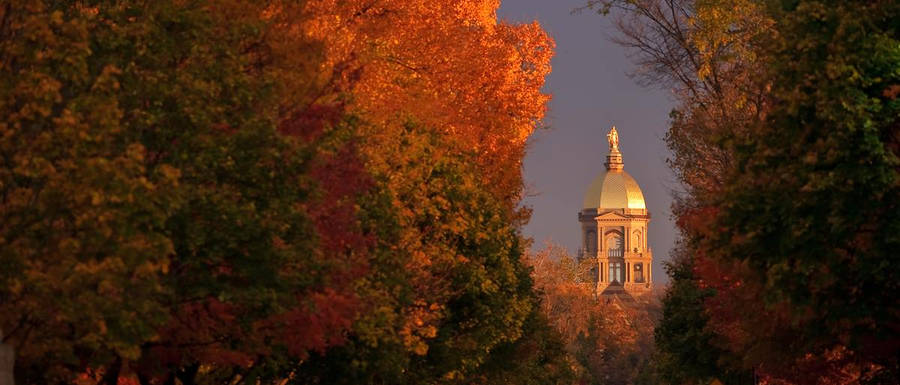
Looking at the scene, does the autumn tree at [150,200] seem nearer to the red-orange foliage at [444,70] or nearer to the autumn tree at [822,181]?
the red-orange foliage at [444,70]

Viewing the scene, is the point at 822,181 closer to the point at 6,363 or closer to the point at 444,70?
the point at 6,363

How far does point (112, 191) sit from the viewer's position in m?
25.1

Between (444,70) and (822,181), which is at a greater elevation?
(444,70)

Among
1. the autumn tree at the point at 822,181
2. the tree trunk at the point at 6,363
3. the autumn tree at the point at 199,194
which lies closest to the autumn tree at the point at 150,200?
the autumn tree at the point at 199,194

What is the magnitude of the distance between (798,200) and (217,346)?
10.1 m

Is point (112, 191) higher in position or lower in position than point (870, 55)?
lower

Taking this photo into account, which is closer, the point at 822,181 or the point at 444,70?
the point at 822,181

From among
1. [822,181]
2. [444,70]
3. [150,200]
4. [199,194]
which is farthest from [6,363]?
[444,70]

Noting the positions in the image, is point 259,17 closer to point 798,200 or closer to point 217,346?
point 217,346

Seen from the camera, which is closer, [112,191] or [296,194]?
[112,191]

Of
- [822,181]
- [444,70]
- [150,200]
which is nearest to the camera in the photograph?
[150,200]

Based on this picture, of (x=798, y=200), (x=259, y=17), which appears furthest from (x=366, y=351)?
(x=798, y=200)

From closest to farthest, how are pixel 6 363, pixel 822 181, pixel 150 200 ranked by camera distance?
1. pixel 150 200
2. pixel 6 363
3. pixel 822 181

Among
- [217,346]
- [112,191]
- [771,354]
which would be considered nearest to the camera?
[112,191]
